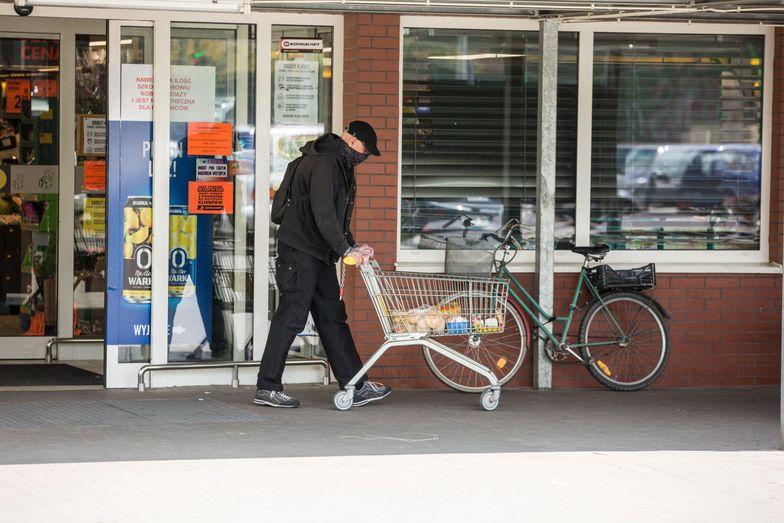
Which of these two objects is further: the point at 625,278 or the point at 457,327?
the point at 625,278

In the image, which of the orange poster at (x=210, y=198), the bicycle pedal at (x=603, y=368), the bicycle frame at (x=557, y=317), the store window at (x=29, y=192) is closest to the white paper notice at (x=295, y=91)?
the orange poster at (x=210, y=198)

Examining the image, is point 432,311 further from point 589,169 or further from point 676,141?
point 676,141

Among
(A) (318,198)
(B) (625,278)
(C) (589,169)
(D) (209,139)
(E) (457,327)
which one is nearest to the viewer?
(A) (318,198)

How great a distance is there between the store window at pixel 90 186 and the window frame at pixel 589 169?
310 cm

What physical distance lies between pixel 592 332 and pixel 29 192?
5146 millimetres

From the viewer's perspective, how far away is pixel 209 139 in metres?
10.4

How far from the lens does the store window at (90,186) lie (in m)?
12.0

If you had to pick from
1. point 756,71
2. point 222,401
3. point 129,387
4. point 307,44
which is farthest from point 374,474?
point 756,71

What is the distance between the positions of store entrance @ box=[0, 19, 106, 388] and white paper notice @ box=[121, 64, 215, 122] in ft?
6.35

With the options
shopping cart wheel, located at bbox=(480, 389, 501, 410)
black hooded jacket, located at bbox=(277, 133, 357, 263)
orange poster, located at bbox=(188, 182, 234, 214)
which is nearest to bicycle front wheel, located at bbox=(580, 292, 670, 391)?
shopping cart wheel, located at bbox=(480, 389, 501, 410)

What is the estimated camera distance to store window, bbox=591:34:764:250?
36.0 ft

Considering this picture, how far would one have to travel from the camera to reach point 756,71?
36.6ft

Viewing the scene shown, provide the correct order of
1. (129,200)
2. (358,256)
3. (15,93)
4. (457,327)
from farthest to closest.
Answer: (15,93), (129,200), (457,327), (358,256)

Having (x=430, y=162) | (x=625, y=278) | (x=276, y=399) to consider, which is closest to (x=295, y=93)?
(x=430, y=162)
